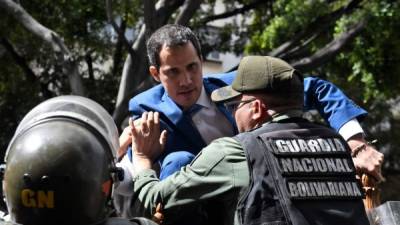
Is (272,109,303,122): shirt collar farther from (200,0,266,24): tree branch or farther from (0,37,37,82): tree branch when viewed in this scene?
(200,0,266,24): tree branch

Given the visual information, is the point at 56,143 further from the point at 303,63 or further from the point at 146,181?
the point at 303,63

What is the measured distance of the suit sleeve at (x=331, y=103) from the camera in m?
4.29

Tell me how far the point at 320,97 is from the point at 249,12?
11507 millimetres

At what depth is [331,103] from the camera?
14.1 feet

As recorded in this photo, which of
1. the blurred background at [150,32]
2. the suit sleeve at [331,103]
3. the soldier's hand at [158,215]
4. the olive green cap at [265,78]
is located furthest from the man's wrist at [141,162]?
the blurred background at [150,32]

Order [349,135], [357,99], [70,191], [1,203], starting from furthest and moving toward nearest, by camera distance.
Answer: [357,99] < [349,135] < [1,203] < [70,191]

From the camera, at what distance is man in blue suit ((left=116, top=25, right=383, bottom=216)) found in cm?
420

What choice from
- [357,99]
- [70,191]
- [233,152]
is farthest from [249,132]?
[357,99]

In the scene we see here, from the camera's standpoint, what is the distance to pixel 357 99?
606 inches

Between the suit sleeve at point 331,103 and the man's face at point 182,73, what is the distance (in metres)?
0.56

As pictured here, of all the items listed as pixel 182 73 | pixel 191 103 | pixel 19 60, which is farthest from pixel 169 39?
pixel 19 60

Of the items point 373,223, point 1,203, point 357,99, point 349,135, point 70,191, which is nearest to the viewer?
point 70,191

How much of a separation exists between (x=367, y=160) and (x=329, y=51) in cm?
774

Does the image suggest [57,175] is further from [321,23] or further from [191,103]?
[321,23]
